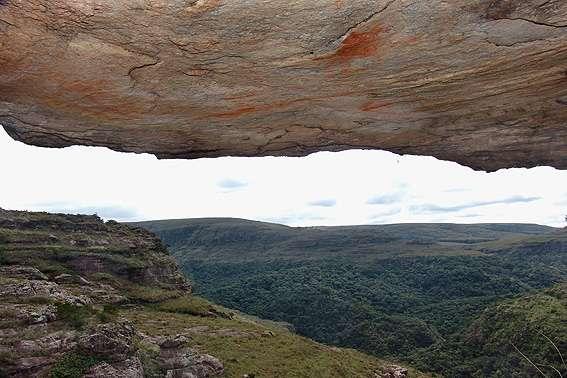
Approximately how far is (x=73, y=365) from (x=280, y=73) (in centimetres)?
4083

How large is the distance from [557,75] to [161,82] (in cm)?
792

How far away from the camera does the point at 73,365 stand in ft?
133

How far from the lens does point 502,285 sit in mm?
191500

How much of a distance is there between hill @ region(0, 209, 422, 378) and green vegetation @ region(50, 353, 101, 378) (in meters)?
0.08

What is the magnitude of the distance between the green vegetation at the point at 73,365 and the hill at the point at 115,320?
83 millimetres

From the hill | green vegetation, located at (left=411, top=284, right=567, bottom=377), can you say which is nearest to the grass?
the hill

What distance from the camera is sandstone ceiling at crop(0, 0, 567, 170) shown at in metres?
6.70

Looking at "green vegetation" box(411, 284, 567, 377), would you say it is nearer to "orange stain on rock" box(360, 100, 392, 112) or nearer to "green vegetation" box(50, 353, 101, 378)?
"green vegetation" box(50, 353, 101, 378)

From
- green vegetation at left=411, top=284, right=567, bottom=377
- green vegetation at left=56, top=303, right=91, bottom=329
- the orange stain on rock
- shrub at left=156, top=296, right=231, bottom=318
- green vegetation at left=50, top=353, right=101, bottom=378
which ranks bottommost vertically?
green vegetation at left=411, top=284, right=567, bottom=377

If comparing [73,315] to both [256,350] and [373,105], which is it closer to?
[256,350]

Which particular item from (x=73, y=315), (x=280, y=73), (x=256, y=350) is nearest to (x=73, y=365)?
(x=73, y=315)

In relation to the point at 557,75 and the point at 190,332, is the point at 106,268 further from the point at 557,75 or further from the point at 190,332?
the point at 557,75

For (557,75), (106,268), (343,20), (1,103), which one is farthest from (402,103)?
(106,268)

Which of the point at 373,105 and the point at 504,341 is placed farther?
the point at 504,341
